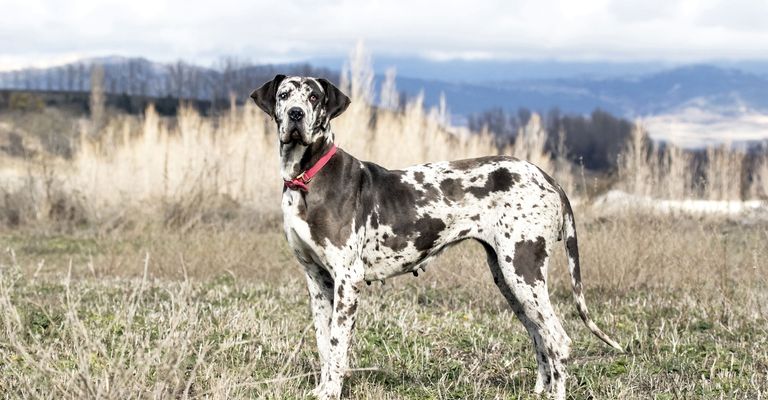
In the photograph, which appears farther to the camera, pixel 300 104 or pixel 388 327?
pixel 388 327

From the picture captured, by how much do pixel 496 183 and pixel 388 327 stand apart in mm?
2129

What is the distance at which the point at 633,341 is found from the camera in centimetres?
732

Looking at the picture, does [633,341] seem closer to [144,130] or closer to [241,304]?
[241,304]

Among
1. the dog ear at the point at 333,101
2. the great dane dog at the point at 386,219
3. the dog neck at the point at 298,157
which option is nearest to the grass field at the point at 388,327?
the great dane dog at the point at 386,219

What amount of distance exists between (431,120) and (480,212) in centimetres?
1560

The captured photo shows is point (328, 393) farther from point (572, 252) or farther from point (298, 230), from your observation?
point (572, 252)

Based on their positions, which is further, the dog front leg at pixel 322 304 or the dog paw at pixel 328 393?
the dog front leg at pixel 322 304

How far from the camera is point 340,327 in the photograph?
548cm

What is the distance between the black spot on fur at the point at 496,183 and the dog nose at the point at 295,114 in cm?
120

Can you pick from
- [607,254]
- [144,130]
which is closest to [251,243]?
[607,254]

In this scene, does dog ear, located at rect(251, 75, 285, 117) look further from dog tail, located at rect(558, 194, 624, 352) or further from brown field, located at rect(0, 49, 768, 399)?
Answer: dog tail, located at rect(558, 194, 624, 352)

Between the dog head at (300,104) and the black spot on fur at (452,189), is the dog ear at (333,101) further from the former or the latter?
the black spot on fur at (452,189)

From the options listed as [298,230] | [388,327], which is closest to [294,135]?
[298,230]

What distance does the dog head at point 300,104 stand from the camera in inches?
212
